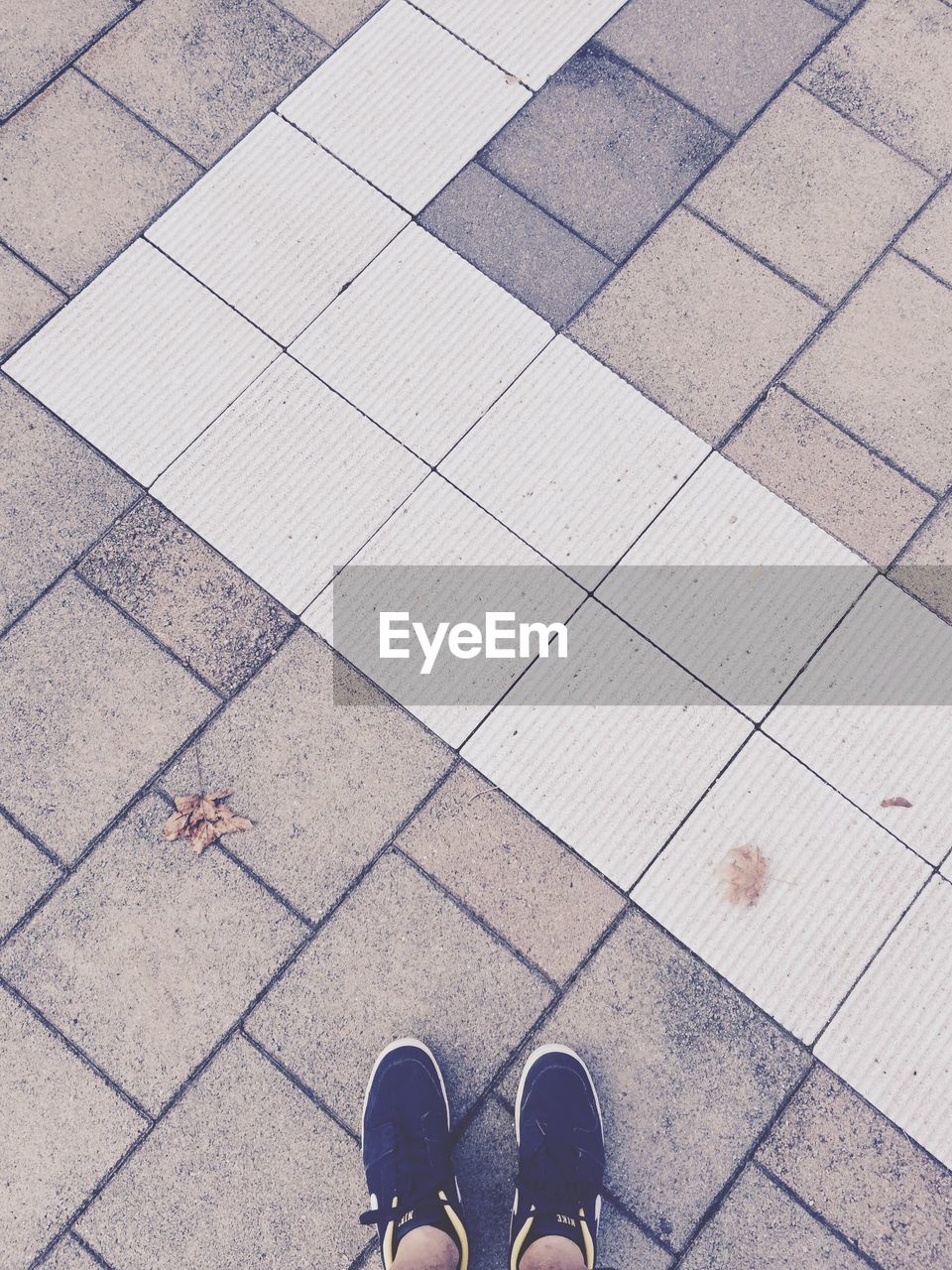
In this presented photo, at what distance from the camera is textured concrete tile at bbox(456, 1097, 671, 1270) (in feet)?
9.58

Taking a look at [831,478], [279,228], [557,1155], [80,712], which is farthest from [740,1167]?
[279,228]

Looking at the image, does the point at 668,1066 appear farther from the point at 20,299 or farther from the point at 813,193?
the point at 20,299

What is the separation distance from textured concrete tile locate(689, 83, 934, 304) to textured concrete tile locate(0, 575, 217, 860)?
8.90ft

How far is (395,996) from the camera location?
3094mm

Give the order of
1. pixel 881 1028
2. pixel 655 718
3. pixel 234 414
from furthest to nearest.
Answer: pixel 234 414, pixel 655 718, pixel 881 1028

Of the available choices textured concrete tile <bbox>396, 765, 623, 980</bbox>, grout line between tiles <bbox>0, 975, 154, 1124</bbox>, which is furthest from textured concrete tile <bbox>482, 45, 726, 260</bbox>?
grout line between tiles <bbox>0, 975, 154, 1124</bbox>

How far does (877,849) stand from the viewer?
3.22 metres

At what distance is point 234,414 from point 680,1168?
115 inches

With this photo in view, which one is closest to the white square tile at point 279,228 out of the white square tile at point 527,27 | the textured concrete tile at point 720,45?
the white square tile at point 527,27

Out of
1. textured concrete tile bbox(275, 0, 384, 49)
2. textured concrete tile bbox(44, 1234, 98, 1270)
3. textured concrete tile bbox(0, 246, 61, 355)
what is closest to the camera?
textured concrete tile bbox(44, 1234, 98, 1270)

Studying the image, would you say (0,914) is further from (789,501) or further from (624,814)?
(789,501)

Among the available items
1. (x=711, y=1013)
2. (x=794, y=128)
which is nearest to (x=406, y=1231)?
(x=711, y=1013)

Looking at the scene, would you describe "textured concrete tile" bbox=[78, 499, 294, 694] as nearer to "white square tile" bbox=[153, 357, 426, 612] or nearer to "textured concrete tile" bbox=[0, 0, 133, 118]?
"white square tile" bbox=[153, 357, 426, 612]

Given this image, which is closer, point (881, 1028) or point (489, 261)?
point (881, 1028)
